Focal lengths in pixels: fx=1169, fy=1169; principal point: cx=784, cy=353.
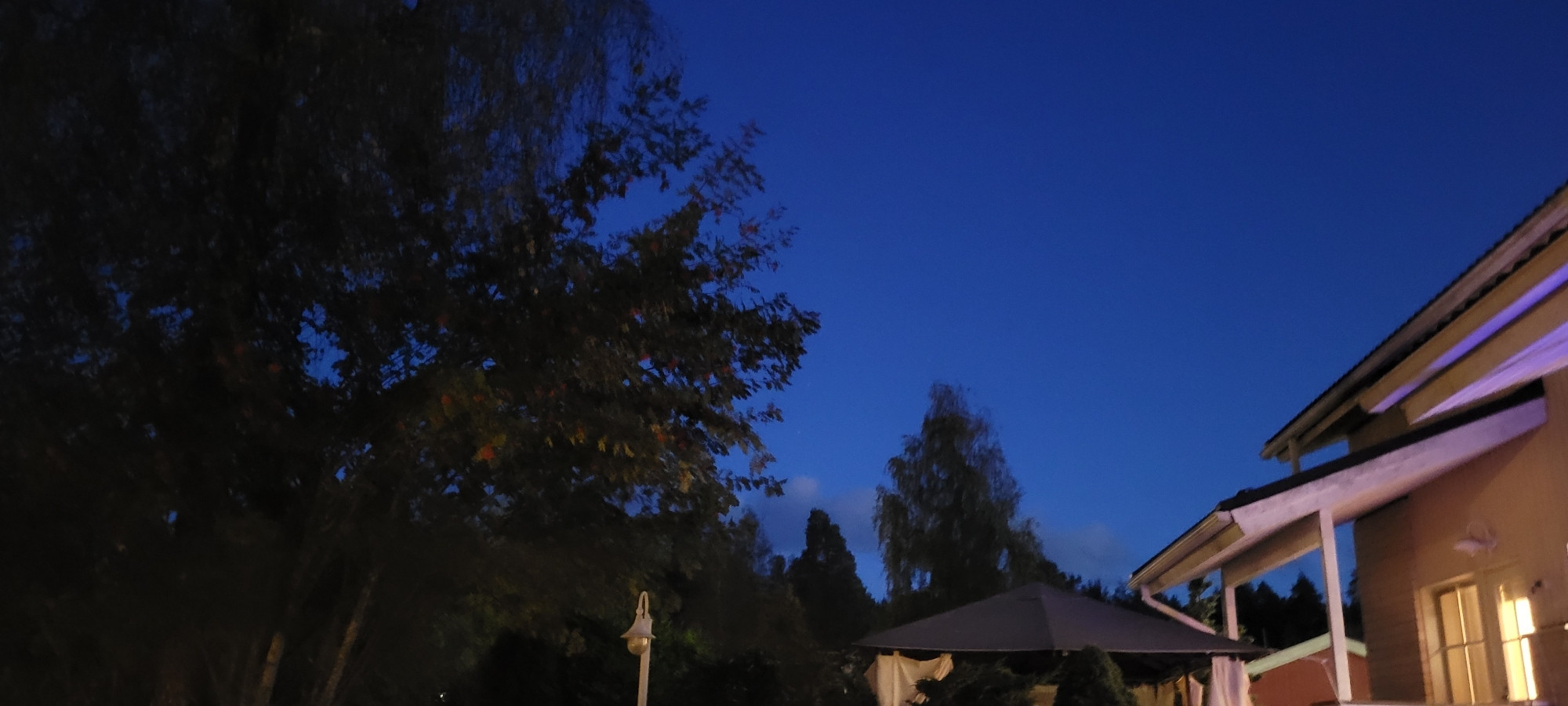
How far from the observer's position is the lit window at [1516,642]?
774cm

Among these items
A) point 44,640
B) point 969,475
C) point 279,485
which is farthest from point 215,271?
point 969,475

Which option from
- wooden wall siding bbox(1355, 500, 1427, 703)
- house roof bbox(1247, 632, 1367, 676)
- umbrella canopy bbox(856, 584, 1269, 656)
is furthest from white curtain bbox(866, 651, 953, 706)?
house roof bbox(1247, 632, 1367, 676)

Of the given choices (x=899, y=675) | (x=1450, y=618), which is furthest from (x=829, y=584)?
(x=1450, y=618)

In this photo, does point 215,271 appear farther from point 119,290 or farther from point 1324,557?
point 1324,557

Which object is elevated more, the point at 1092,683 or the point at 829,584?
the point at 829,584

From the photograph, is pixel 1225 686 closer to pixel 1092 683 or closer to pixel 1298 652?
pixel 1092 683

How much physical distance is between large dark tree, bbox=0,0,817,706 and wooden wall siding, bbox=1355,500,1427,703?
519 centimetres

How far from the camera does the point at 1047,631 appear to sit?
993cm

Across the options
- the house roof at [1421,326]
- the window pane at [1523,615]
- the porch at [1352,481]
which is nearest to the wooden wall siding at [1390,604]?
the house roof at [1421,326]

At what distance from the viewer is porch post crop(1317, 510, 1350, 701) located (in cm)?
747

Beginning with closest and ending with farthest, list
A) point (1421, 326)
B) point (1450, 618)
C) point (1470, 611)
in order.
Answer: point (1421, 326)
point (1470, 611)
point (1450, 618)

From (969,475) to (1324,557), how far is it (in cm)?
2329

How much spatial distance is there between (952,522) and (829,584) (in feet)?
81.9

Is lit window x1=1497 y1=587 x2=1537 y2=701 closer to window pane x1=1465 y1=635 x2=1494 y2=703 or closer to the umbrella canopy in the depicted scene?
window pane x1=1465 y1=635 x2=1494 y2=703
